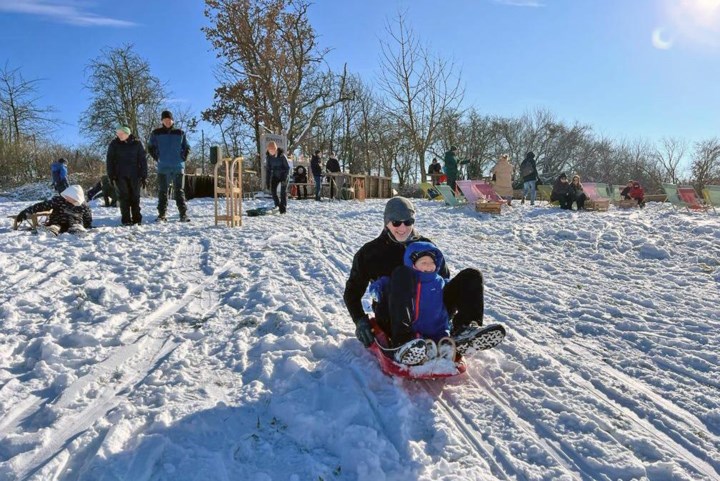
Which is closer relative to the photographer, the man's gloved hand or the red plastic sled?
the red plastic sled

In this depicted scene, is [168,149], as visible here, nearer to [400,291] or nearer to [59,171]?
[400,291]

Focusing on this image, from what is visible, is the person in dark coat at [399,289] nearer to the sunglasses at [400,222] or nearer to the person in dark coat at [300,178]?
the sunglasses at [400,222]

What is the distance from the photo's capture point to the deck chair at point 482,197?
38.2 ft

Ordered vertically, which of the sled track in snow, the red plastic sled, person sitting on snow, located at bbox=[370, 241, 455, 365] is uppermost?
person sitting on snow, located at bbox=[370, 241, 455, 365]

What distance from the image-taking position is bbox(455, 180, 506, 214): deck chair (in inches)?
459

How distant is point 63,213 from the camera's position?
714 centimetres

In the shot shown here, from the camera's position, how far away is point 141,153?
801 centimetres

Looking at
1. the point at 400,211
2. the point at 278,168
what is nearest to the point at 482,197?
the point at 278,168

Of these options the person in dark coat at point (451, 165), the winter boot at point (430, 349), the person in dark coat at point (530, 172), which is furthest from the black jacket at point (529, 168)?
the winter boot at point (430, 349)

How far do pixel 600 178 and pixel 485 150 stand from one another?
1582 centimetres

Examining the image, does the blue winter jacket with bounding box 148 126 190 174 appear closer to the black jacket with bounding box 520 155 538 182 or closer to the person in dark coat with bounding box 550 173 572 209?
the black jacket with bounding box 520 155 538 182

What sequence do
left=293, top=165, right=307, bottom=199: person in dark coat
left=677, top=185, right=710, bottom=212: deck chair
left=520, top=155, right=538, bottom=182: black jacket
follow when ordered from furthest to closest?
left=293, top=165, right=307, bottom=199: person in dark coat → left=520, top=155, right=538, bottom=182: black jacket → left=677, top=185, right=710, bottom=212: deck chair

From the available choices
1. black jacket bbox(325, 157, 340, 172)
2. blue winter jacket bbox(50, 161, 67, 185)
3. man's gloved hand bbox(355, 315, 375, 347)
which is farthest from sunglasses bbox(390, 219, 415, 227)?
blue winter jacket bbox(50, 161, 67, 185)

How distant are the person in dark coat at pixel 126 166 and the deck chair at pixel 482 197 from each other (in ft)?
25.7
